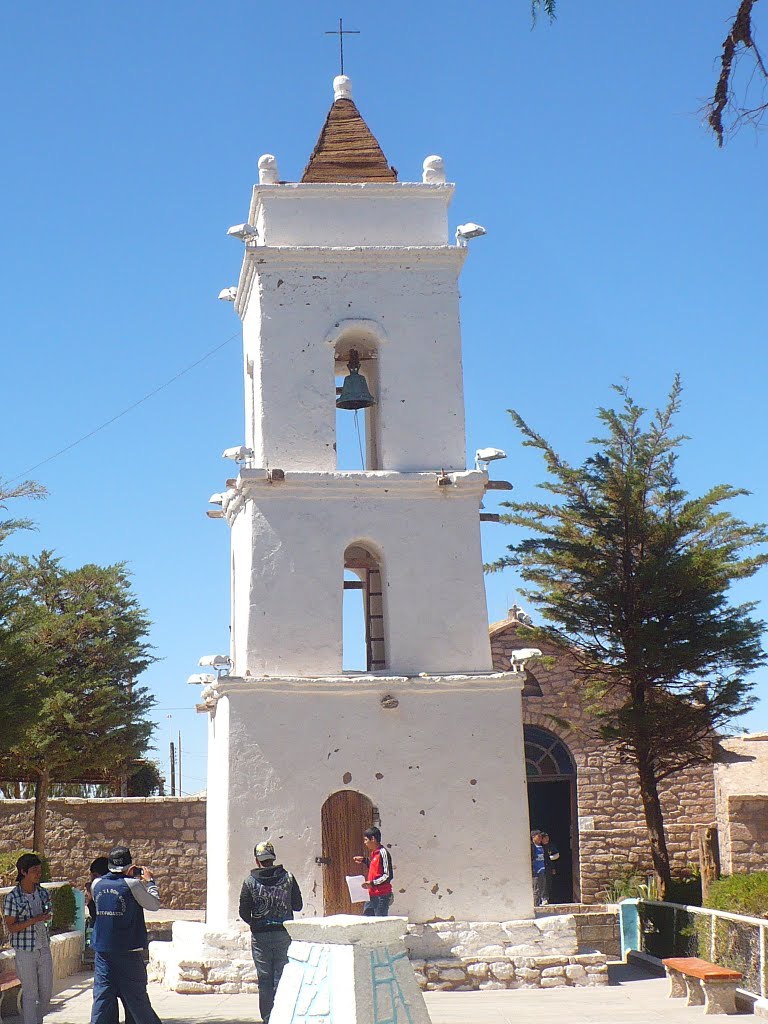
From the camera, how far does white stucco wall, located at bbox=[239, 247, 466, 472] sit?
16203 mm

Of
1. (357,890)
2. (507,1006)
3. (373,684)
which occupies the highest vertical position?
(373,684)

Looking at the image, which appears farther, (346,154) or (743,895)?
(346,154)

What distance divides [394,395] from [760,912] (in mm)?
7334

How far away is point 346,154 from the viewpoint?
57.3 ft

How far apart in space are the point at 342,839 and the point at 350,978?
798 centimetres

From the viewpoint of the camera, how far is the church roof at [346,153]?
56.5ft

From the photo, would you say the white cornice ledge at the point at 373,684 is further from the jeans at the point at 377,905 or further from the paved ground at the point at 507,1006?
the paved ground at the point at 507,1006

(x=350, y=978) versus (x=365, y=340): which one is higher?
(x=365, y=340)

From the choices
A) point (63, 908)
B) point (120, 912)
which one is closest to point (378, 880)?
point (120, 912)

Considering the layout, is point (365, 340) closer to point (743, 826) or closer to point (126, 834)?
point (743, 826)

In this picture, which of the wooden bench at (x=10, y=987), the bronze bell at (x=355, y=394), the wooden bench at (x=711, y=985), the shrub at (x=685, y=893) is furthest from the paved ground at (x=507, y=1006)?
the bronze bell at (x=355, y=394)

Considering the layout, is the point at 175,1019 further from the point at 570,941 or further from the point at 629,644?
the point at 629,644

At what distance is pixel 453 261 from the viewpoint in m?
16.7

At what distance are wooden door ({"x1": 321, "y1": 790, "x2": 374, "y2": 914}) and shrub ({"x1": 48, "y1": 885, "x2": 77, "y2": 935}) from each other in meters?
3.82
